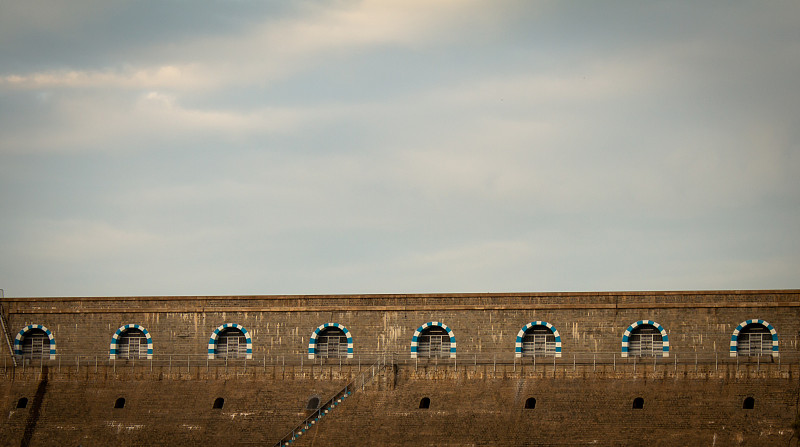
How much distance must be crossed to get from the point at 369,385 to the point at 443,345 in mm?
4716

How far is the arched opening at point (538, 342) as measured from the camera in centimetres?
5053

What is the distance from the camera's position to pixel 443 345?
51.5m

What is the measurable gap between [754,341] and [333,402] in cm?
1807

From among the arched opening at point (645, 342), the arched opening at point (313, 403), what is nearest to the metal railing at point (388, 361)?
the arched opening at point (645, 342)

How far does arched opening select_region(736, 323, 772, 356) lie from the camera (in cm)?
4878

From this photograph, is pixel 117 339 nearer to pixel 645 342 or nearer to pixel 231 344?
pixel 231 344

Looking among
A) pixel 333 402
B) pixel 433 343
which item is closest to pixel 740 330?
pixel 433 343

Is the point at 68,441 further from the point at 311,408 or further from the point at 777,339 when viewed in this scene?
the point at 777,339

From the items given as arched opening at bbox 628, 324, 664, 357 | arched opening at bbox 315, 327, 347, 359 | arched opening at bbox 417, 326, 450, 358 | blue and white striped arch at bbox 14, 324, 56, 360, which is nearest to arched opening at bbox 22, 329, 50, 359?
blue and white striped arch at bbox 14, 324, 56, 360

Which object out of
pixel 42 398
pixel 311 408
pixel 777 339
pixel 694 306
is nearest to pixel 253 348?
pixel 311 408

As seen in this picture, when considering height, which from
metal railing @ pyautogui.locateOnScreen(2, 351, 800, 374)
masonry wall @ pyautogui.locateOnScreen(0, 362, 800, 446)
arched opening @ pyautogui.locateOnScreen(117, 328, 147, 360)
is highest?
arched opening @ pyautogui.locateOnScreen(117, 328, 147, 360)

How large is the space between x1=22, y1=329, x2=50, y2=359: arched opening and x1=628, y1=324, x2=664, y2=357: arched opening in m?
27.6

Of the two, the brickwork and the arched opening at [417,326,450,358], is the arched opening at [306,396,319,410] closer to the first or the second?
the brickwork

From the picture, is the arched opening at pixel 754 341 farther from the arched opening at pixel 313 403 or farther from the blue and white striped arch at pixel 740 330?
the arched opening at pixel 313 403
